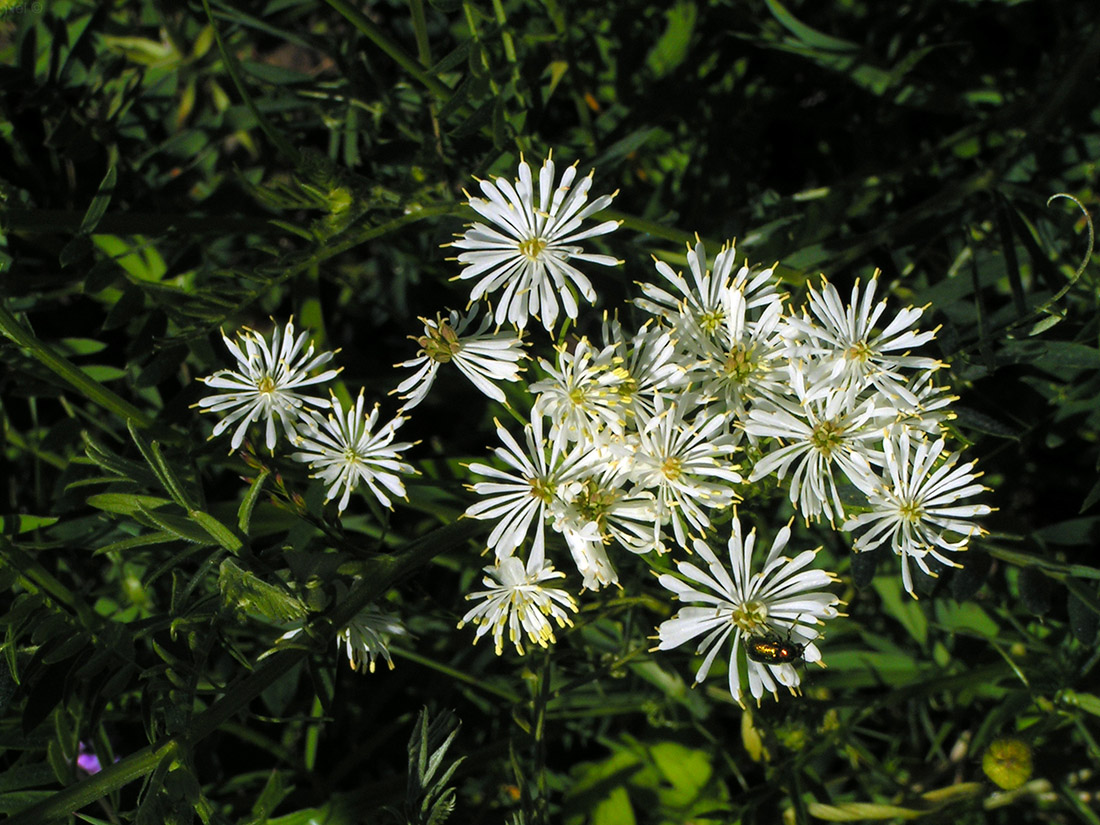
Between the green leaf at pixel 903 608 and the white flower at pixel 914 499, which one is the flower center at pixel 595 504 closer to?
the white flower at pixel 914 499

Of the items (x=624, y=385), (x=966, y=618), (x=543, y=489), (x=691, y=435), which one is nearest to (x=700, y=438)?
(x=691, y=435)

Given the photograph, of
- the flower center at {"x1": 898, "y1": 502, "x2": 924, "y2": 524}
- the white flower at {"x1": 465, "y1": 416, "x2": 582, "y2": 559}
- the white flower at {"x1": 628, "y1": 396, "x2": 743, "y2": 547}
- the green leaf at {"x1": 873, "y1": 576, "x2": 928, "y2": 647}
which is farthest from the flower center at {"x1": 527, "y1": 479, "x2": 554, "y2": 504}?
the green leaf at {"x1": 873, "y1": 576, "x2": 928, "y2": 647}

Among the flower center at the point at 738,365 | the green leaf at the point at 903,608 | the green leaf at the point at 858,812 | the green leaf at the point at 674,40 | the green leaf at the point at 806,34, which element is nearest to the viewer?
the flower center at the point at 738,365

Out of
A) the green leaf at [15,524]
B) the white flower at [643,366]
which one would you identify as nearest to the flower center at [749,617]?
the white flower at [643,366]

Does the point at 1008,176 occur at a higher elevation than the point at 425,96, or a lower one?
lower

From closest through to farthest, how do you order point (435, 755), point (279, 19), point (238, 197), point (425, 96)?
point (435, 755), point (425, 96), point (238, 197), point (279, 19)

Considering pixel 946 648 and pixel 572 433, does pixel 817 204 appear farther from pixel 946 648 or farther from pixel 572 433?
pixel 946 648

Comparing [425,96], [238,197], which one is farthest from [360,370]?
[425,96]

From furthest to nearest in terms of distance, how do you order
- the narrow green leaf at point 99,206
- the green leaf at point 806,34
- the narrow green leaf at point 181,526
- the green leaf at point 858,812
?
the green leaf at point 806,34
the green leaf at point 858,812
the narrow green leaf at point 99,206
the narrow green leaf at point 181,526
